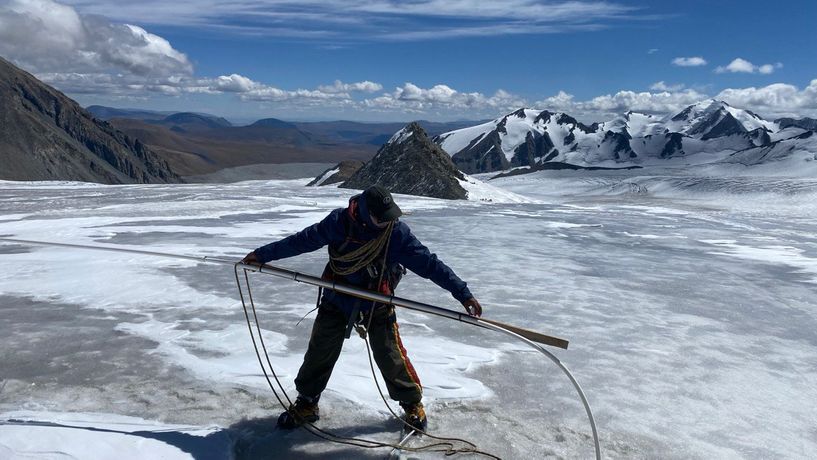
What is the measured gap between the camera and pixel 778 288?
10531 mm

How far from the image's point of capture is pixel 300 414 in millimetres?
4602

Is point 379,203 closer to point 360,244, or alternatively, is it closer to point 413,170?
point 360,244

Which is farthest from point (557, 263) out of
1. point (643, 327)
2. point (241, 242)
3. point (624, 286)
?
point (241, 242)

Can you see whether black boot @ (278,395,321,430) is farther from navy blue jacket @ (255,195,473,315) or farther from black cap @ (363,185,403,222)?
black cap @ (363,185,403,222)

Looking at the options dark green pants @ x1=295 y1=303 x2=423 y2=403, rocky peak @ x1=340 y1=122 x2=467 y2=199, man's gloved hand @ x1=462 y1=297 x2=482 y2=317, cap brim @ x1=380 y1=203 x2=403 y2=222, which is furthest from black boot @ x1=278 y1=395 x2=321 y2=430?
rocky peak @ x1=340 y1=122 x2=467 y2=199

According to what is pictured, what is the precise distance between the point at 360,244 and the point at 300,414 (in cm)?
128

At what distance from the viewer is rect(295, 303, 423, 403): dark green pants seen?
15.2ft

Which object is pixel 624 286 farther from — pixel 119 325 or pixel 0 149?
pixel 0 149

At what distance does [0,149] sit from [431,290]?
141m

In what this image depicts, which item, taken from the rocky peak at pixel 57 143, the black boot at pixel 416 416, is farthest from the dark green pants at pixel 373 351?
the rocky peak at pixel 57 143

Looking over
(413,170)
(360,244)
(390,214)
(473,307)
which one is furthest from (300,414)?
(413,170)

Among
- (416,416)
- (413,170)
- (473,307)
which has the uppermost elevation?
(413,170)

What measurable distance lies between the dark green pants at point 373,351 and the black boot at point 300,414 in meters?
0.06

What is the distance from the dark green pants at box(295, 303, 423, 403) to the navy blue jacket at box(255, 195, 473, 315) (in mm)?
136
